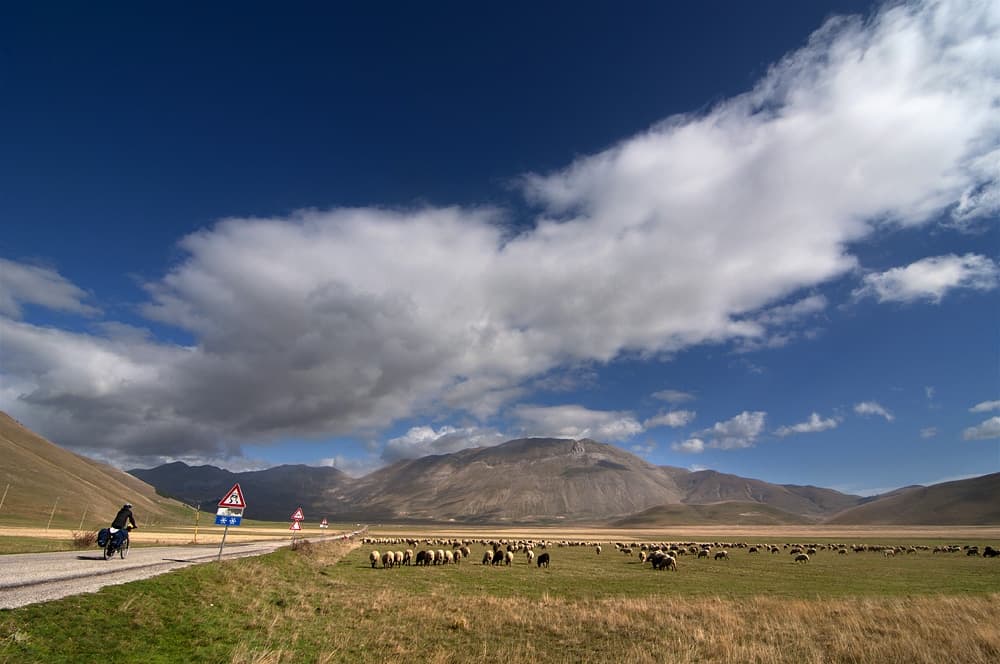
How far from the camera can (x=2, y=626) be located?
34.6ft

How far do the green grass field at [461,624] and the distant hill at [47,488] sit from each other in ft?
269

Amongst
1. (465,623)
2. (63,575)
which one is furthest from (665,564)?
(63,575)

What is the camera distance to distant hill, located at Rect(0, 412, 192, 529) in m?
95.8

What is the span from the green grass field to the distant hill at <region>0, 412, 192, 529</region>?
269ft

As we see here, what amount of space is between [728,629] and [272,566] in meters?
22.7

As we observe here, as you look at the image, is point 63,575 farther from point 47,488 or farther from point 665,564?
point 47,488

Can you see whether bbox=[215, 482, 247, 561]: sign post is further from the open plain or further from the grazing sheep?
the grazing sheep

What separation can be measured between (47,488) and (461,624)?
454 feet

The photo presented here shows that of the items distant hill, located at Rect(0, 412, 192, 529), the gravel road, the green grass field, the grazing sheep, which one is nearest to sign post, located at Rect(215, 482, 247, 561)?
the green grass field

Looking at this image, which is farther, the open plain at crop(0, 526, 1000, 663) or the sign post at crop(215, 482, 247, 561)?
the sign post at crop(215, 482, 247, 561)

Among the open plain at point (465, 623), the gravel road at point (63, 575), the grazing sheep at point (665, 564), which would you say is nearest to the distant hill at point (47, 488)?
the gravel road at point (63, 575)

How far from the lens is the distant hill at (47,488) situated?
314 feet

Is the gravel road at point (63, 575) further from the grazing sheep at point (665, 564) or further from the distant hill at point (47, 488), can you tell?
the distant hill at point (47, 488)

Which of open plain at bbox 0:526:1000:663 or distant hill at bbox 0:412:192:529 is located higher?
distant hill at bbox 0:412:192:529
